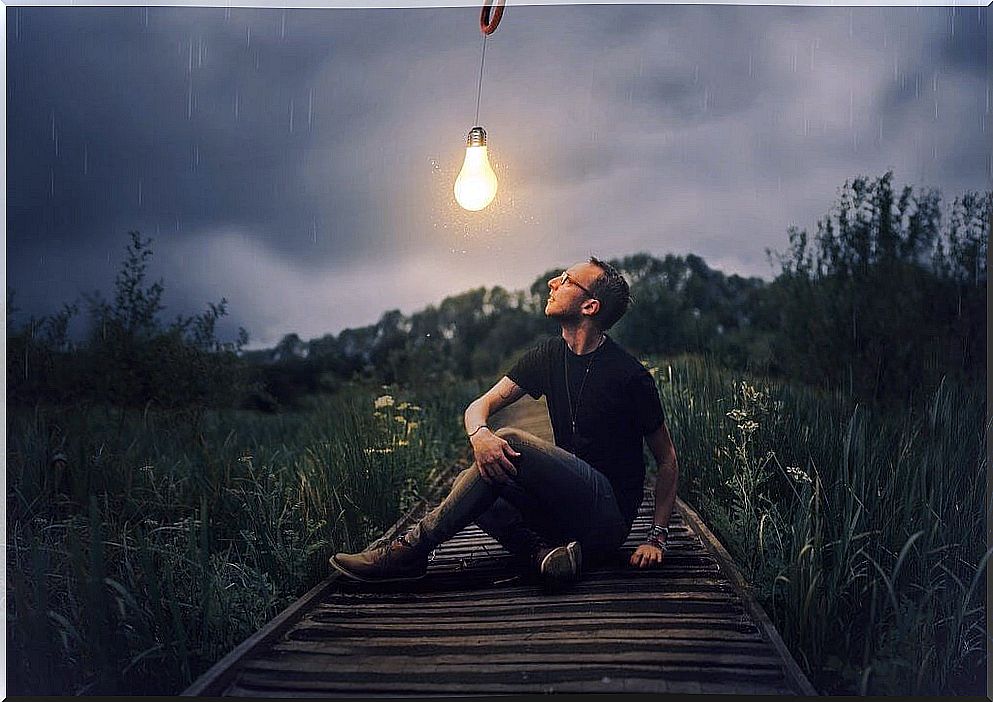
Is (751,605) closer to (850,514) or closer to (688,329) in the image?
(850,514)

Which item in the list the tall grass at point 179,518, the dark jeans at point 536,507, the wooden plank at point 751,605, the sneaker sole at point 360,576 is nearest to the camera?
the wooden plank at point 751,605

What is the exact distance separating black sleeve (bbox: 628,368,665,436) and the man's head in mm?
298

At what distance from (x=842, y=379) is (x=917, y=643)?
1.22 m

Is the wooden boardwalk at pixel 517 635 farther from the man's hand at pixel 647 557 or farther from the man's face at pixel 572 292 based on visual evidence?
the man's face at pixel 572 292

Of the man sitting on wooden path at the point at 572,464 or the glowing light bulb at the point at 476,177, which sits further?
the glowing light bulb at the point at 476,177

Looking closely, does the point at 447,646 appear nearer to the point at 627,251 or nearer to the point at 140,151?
the point at 627,251

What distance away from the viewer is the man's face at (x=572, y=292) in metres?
4.04

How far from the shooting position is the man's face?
13.3ft

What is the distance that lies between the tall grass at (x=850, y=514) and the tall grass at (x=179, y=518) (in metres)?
1.32

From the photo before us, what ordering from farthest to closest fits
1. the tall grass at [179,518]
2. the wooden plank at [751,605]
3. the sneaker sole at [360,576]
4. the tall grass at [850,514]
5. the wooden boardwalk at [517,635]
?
the sneaker sole at [360,576] < the tall grass at [179,518] < the tall grass at [850,514] < the wooden boardwalk at [517,635] < the wooden plank at [751,605]

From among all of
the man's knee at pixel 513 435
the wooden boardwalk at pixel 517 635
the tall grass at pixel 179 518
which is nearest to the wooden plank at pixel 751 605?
the wooden boardwalk at pixel 517 635

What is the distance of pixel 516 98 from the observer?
4156mm

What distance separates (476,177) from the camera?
414 cm

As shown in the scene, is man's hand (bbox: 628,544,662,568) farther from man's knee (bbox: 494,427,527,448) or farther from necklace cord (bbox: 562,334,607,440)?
man's knee (bbox: 494,427,527,448)
